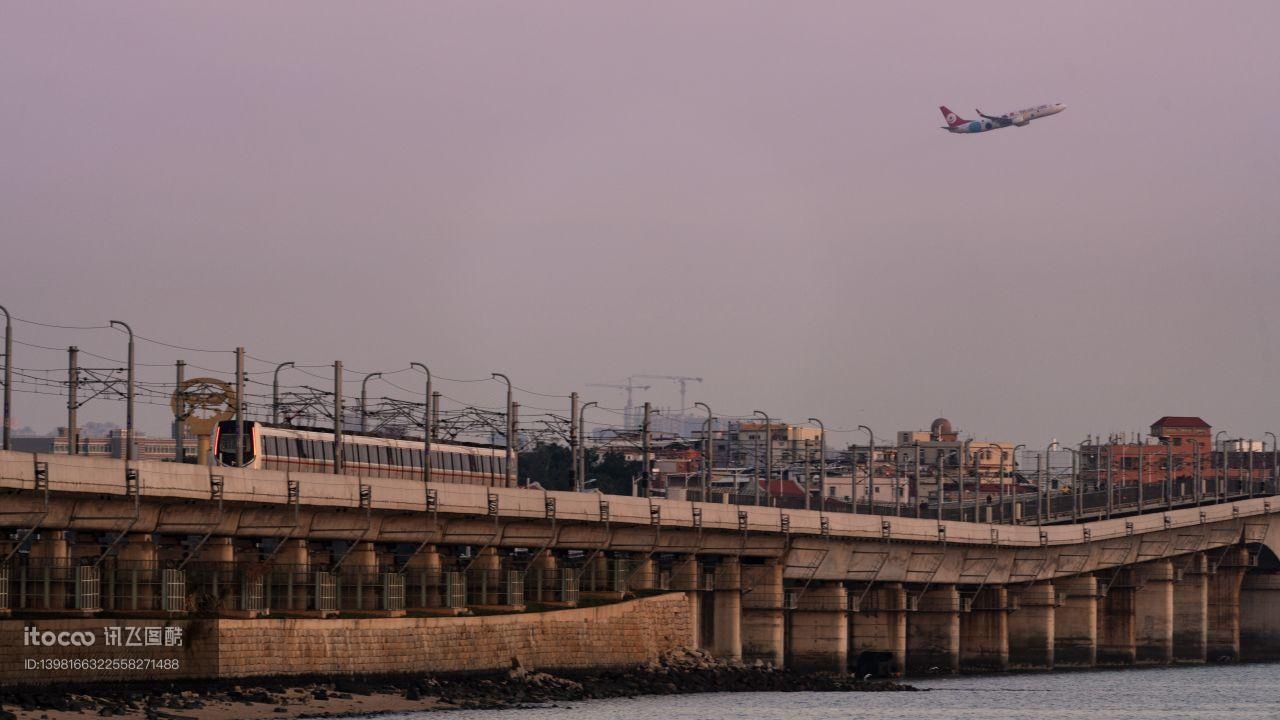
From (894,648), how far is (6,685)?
75.0 meters

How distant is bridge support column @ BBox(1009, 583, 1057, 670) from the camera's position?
5482 inches

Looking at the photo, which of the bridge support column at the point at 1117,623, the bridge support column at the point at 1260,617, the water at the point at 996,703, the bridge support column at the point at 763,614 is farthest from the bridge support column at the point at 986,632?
the bridge support column at the point at 1260,617

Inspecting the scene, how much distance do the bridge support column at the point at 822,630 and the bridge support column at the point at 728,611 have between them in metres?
10.6

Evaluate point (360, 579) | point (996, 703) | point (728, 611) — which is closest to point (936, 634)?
point (728, 611)

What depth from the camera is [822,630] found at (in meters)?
117

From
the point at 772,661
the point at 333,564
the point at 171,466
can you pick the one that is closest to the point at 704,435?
the point at 772,661

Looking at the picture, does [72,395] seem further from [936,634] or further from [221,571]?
[936,634]

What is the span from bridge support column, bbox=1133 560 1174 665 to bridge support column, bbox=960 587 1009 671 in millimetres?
17472

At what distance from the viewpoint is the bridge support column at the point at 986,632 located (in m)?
135

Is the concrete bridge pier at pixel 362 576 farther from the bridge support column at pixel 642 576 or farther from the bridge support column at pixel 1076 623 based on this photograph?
the bridge support column at pixel 1076 623

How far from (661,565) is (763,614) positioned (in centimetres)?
729

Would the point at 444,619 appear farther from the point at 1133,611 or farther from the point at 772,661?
the point at 1133,611

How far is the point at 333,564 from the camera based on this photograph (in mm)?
80500

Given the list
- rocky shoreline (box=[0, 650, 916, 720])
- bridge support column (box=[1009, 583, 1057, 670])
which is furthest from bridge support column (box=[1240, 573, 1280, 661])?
rocky shoreline (box=[0, 650, 916, 720])
